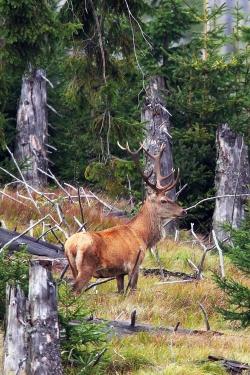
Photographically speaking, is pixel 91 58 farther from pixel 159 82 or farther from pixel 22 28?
pixel 159 82

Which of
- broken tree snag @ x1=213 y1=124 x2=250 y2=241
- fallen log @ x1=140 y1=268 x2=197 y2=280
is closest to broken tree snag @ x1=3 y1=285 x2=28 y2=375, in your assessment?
fallen log @ x1=140 y1=268 x2=197 y2=280

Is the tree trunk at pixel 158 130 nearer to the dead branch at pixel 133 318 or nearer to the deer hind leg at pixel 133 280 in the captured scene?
the deer hind leg at pixel 133 280

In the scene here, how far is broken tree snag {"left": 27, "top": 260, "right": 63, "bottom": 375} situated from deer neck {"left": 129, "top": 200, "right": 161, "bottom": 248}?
540 centimetres

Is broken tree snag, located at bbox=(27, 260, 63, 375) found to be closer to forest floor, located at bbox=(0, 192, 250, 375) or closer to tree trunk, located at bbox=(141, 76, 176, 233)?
forest floor, located at bbox=(0, 192, 250, 375)

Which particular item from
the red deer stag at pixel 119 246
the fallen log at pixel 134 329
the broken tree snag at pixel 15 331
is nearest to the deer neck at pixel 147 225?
the red deer stag at pixel 119 246

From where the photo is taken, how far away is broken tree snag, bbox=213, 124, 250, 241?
18844 millimetres

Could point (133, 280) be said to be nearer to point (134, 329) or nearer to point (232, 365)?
point (134, 329)

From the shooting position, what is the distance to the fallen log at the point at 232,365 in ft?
26.6

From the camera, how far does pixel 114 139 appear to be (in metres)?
11.9

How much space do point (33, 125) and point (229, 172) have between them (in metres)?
6.19

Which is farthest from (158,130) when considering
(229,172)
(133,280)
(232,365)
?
(232,365)

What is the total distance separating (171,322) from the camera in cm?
1057

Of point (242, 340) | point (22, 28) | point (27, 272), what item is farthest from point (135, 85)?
point (27, 272)

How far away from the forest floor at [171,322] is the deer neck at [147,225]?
562 millimetres
